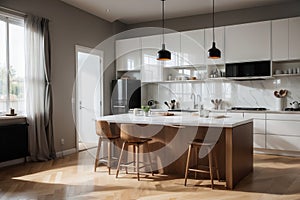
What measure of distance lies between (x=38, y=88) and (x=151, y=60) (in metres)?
2.82

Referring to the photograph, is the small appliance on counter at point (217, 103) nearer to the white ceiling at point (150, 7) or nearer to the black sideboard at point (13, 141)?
the white ceiling at point (150, 7)

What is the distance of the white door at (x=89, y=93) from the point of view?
702 centimetres

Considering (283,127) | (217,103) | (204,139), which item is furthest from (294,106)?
(204,139)

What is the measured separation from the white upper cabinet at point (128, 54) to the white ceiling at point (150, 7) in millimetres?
609

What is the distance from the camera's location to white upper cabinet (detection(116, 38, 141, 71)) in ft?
23.7

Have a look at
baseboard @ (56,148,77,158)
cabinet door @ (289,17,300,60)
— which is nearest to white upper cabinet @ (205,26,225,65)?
cabinet door @ (289,17,300,60)

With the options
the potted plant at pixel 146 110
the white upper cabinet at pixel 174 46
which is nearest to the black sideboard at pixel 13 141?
the potted plant at pixel 146 110

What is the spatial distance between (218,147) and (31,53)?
11.7ft

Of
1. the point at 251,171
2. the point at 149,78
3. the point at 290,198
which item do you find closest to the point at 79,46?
the point at 149,78

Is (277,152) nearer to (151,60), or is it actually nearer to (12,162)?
(151,60)

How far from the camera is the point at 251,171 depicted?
14.7 ft

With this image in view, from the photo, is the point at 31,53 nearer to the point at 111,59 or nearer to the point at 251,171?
the point at 111,59

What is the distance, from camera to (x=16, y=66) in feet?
16.9

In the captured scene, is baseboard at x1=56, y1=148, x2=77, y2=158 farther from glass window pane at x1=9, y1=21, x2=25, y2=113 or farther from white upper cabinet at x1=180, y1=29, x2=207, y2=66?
white upper cabinet at x1=180, y1=29, x2=207, y2=66
